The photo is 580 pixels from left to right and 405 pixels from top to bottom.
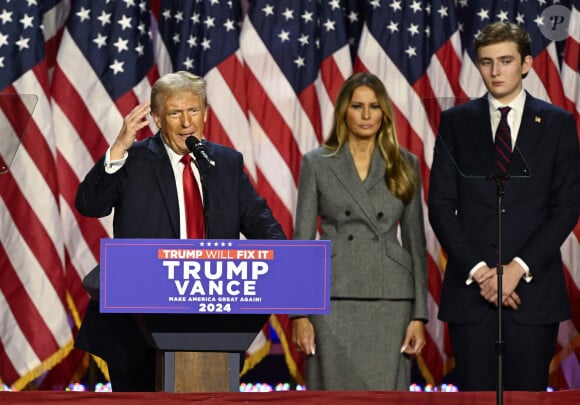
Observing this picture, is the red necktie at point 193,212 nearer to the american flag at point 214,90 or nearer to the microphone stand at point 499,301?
the microphone stand at point 499,301

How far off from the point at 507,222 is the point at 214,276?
156cm

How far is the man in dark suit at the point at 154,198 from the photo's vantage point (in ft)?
10.8

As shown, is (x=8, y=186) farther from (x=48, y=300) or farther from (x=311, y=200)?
(x=311, y=200)

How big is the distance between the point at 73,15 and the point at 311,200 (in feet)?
6.25

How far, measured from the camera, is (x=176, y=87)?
337 centimetres

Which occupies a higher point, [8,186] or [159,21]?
[159,21]

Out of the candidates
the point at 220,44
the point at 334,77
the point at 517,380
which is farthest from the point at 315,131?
the point at 517,380

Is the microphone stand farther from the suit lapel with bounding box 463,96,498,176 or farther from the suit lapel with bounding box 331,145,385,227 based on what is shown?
the suit lapel with bounding box 331,145,385,227

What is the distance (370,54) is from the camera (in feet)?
18.0

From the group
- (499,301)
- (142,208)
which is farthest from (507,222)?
(142,208)

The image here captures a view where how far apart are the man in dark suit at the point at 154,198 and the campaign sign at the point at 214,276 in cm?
53

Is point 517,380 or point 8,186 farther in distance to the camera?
point 8,186

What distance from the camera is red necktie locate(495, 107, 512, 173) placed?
3887mm

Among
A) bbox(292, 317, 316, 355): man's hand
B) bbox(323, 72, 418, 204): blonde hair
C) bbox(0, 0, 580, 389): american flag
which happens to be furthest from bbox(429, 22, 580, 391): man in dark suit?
bbox(0, 0, 580, 389): american flag
